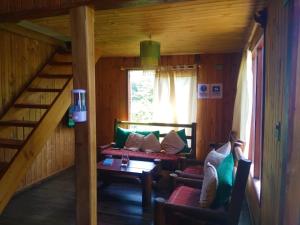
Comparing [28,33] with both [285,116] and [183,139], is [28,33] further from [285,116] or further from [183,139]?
[285,116]

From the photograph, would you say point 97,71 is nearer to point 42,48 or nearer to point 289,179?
point 42,48

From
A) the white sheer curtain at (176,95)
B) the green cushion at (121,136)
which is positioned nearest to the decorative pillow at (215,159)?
the green cushion at (121,136)

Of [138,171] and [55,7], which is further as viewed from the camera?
[138,171]

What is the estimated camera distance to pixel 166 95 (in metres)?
5.15

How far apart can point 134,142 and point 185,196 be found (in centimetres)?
223

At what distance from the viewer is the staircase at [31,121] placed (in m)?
2.34

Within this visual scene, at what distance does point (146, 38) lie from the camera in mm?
3742

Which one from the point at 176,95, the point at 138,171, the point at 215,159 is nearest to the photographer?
the point at 215,159

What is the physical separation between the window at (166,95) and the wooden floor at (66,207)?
1716mm

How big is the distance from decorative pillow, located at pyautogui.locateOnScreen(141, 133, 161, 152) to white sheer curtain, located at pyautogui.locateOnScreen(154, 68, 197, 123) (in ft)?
2.17

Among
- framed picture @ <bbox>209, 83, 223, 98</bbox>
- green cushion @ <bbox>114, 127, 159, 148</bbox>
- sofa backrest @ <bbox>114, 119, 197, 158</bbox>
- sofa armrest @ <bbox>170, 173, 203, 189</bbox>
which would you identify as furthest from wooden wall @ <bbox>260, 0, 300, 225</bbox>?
green cushion @ <bbox>114, 127, 159, 148</bbox>

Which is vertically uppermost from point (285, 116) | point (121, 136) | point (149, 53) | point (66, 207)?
point (149, 53)

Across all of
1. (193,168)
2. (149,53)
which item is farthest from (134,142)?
(149,53)

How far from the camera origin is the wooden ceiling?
8.17 ft
